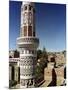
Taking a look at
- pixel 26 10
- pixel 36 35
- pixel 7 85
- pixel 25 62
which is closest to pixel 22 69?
pixel 25 62

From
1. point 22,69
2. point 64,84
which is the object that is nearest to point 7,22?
point 22,69

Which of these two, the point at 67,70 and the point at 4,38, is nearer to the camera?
the point at 4,38

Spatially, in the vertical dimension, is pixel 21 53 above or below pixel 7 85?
above

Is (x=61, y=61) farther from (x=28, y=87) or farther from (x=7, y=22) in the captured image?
(x=7, y=22)

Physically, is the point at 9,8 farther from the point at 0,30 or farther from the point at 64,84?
the point at 64,84

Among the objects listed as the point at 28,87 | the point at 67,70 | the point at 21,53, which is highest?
the point at 21,53

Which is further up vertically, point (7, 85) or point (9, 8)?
point (9, 8)

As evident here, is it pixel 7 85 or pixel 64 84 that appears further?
pixel 64 84
